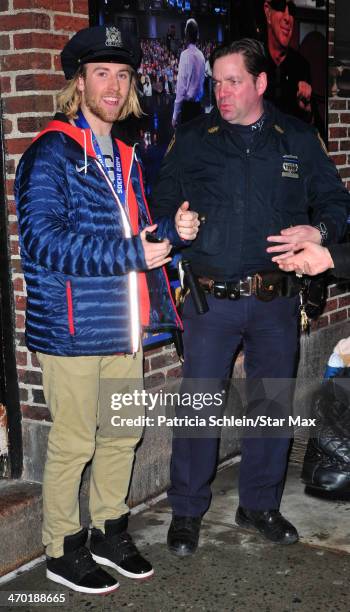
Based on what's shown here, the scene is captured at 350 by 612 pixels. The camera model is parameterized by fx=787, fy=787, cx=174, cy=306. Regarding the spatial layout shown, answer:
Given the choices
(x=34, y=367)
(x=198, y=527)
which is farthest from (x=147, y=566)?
(x=34, y=367)

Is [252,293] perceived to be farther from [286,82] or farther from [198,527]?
[286,82]

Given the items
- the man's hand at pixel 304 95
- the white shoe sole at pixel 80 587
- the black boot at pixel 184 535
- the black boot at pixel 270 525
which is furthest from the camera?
the man's hand at pixel 304 95

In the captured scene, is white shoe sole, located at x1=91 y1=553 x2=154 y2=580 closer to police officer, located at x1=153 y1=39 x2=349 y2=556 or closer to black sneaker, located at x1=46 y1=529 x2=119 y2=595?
black sneaker, located at x1=46 y1=529 x2=119 y2=595

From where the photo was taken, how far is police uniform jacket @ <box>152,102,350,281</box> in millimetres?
3840

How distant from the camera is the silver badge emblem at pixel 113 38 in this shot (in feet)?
11.1

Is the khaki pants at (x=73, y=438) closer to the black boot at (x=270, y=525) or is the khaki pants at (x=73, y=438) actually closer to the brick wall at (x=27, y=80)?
the brick wall at (x=27, y=80)

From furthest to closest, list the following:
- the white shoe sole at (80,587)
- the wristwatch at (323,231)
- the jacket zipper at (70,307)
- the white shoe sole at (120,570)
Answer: the wristwatch at (323,231) < the white shoe sole at (120,570) < the white shoe sole at (80,587) < the jacket zipper at (70,307)

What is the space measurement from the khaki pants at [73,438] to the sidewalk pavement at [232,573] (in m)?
0.34

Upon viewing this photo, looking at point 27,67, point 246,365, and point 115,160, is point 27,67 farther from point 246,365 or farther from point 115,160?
point 246,365

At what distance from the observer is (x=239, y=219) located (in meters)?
3.83

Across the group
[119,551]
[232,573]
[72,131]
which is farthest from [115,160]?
[232,573]

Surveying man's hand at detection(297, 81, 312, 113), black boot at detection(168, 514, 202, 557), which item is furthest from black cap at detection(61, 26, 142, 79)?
man's hand at detection(297, 81, 312, 113)

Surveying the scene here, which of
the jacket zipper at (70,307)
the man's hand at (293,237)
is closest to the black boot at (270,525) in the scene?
the man's hand at (293,237)

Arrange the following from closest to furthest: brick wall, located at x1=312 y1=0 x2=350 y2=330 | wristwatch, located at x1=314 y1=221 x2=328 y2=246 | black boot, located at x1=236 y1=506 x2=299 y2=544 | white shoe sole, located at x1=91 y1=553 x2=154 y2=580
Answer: white shoe sole, located at x1=91 y1=553 x2=154 y2=580, wristwatch, located at x1=314 y1=221 x2=328 y2=246, black boot, located at x1=236 y1=506 x2=299 y2=544, brick wall, located at x1=312 y1=0 x2=350 y2=330
